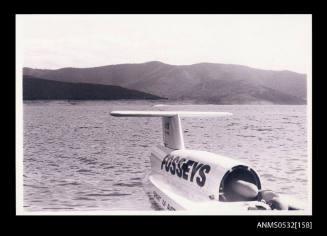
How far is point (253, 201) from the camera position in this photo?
9.92m

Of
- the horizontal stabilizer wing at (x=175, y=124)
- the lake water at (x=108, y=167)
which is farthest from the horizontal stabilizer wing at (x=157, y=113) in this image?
the lake water at (x=108, y=167)

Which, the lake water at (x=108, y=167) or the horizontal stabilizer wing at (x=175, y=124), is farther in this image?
the lake water at (x=108, y=167)

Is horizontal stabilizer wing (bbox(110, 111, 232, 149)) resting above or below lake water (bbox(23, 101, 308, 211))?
above

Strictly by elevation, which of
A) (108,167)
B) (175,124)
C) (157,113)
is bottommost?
(108,167)

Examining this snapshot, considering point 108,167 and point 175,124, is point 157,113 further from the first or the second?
point 108,167

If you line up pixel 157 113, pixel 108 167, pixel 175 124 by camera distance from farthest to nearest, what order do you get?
pixel 108 167, pixel 175 124, pixel 157 113

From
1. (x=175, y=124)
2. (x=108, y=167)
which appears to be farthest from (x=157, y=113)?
(x=108, y=167)

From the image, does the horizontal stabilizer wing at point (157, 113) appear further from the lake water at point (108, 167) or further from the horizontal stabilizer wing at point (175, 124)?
the lake water at point (108, 167)

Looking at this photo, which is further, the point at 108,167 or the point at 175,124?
the point at 108,167

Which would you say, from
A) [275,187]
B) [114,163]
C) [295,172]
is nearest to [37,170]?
[114,163]

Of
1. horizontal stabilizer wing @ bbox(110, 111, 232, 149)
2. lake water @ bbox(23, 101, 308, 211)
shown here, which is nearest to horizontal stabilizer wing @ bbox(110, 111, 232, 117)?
horizontal stabilizer wing @ bbox(110, 111, 232, 149)

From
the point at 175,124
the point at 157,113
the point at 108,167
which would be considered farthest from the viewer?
the point at 108,167

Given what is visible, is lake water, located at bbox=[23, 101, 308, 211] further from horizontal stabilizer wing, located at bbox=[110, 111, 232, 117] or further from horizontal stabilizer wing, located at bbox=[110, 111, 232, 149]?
horizontal stabilizer wing, located at bbox=[110, 111, 232, 117]

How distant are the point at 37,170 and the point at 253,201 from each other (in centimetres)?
1930
